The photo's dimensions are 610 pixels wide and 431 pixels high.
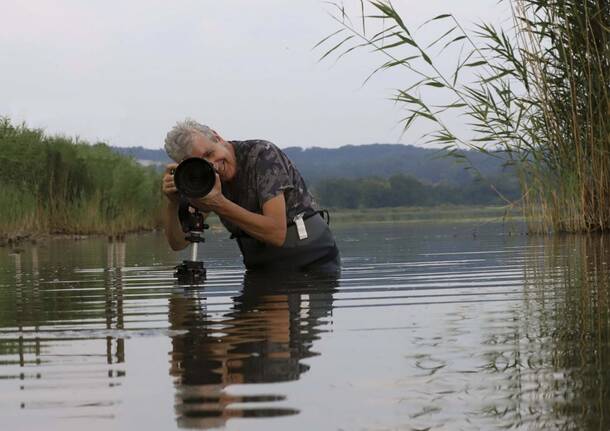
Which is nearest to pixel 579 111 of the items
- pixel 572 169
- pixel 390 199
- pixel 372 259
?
pixel 572 169

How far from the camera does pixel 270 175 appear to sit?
731cm

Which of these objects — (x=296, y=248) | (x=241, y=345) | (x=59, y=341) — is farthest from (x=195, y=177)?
(x=241, y=345)

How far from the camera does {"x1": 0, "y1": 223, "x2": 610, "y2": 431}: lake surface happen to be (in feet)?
9.40

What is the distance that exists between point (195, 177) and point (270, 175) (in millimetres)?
655

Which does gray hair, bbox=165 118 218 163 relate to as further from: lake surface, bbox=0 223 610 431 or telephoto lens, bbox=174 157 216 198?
lake surface, bbox=0 223 610 431

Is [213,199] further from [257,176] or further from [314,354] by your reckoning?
[314,354]

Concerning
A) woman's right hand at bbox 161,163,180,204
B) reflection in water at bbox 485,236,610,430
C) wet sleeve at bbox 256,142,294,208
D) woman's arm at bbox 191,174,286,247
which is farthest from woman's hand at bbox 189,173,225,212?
reflection in water at bbox 485,236,610,430

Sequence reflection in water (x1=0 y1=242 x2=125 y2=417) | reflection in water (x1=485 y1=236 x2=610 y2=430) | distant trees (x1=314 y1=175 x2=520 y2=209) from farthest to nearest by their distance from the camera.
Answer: distant trees (x1=314 y1=175 x2=520 y2=209) → reflection in water (x1=0 y1=242 x2=125 y2=417) → reflection in water (x1=485 y1=236 x2=610 y2=430)

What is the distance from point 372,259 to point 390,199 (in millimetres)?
63600

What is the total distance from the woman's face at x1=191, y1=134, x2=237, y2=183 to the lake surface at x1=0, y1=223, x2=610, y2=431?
0.71 m

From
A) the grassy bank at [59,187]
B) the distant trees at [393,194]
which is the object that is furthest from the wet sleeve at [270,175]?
the distant trees at [393,194]

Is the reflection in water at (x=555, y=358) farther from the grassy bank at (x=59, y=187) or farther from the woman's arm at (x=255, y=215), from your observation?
the grassy bank at (x=59, y=187)

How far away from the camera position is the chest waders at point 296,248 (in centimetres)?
793

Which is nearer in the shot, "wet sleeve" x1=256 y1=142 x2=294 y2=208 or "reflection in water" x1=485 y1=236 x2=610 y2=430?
"reflection in water" x1=485 y1=236 x2=610 y2=430
